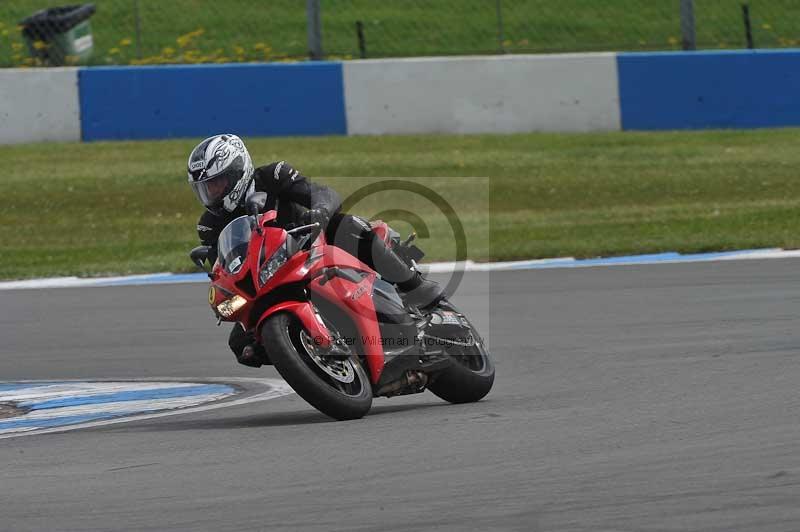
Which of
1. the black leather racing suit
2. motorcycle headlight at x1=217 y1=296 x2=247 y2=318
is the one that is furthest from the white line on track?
motorcycle headlight at x1=217 y1=296 x2=247 y2=318

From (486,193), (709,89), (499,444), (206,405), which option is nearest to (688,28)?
(709,89)

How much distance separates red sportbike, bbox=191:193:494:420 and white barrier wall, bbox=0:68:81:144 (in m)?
12.2

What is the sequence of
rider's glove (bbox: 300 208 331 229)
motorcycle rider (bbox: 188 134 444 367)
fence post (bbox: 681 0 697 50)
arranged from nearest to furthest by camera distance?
rider's glove (bbox: 300 208 331 229)
motorcycle rider (bbox: 188 134 444 367)
fence post (bbox: 681 0 697 50)

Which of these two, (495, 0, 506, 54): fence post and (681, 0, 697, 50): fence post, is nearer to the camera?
(681, 0, 697, 50): fence post

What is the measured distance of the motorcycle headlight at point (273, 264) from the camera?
6.51 meters

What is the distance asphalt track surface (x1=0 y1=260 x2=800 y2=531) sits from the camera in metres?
4.89

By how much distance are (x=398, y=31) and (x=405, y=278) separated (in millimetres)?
13252

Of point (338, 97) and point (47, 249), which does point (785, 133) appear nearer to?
point (338, 97)

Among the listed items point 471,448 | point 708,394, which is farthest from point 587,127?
point 471,448

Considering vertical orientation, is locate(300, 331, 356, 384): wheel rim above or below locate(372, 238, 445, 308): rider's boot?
below

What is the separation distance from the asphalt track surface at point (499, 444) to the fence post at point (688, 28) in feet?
29.3

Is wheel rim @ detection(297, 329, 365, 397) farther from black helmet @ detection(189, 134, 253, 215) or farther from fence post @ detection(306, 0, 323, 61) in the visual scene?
fence post @ detection(306, 0, 323, 61)

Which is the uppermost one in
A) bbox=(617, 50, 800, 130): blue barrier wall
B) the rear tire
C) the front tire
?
bbox=(617, 50, 800, 130): blue barrier wall

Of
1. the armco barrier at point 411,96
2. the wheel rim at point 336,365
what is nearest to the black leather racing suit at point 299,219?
the wheel rim at point 336,365
